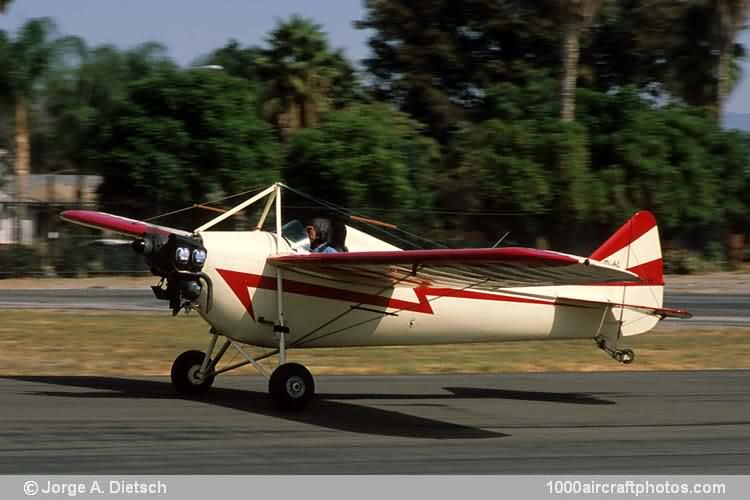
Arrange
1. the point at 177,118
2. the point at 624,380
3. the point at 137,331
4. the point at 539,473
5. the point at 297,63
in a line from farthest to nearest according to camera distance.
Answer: the point at 297,63 < the point at 177,118 < the point at 137,331 < the point at 624,380 < the point at 539,473

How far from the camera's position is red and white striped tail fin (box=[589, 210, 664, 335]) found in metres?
13.0

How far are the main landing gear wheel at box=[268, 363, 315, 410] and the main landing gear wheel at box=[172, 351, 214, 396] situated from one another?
1.25 m

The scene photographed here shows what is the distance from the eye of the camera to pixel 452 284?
1197 cm

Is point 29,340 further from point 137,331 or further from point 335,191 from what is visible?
point 335,191

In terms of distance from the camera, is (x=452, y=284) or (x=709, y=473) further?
(x=452, y=284)

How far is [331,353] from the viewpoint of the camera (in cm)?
1709

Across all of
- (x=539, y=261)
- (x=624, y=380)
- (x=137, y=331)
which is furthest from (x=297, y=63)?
(x=539, y=261)

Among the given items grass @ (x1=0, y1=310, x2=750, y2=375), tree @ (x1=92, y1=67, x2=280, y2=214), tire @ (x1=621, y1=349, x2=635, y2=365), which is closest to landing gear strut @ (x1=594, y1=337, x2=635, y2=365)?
tire @ (x1=621, y1=349, x2=635, y2=365)

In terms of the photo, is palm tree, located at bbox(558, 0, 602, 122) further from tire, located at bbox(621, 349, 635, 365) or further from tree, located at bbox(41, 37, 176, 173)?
tire, located at bbox(621, 349, 635, 365)

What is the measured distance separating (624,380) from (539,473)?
255 inches

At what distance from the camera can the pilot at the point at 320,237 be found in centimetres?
1198

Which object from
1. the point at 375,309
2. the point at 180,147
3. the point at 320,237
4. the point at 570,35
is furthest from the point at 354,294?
the point at 570,35

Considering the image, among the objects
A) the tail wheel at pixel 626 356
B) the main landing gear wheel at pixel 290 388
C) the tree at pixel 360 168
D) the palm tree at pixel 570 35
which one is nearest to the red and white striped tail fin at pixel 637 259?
the tail wheel at pixel 626 356

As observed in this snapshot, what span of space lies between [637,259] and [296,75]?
33964 millimetres
